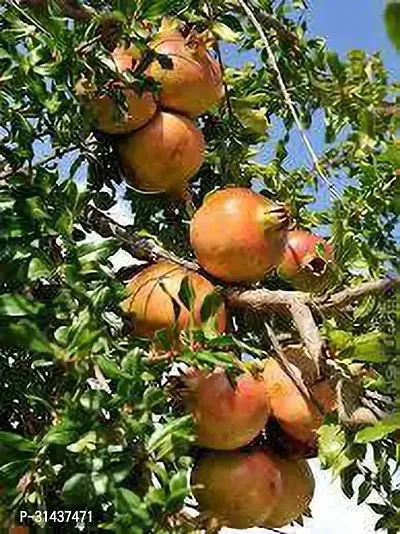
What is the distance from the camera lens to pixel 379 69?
1.34 metres

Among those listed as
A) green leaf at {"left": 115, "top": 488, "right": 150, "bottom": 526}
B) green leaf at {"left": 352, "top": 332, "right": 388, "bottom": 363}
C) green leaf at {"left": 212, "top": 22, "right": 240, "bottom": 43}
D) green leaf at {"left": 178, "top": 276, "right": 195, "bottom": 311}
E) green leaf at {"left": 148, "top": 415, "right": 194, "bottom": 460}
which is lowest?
green leaf at {"left": 115, "top": 488, "right": 150, "bottom": 526}

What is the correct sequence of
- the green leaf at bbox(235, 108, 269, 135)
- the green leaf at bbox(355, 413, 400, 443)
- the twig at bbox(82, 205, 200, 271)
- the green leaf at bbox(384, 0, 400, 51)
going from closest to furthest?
the green leaf at bbox(384, 0, 400, 51), the green leaf at bbox(355, 413, 400, 443), the twig at bbox(82, 205, 200, 271), the green leaf at bbox(235, 108, 269, 135)

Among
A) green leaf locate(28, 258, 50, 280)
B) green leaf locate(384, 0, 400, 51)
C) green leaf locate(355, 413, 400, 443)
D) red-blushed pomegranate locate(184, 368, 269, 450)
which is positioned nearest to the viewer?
green leaf locate(384, 0, 400, 51)

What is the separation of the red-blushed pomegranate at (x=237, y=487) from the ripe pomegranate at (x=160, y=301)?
5.2 inches

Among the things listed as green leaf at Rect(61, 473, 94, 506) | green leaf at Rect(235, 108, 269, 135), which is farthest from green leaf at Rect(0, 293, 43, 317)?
green leaf at Rect(235, 108, 269, 135)

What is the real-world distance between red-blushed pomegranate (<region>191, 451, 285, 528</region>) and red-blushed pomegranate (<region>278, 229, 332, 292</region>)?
225 millimetres

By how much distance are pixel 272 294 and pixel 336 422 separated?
208mm

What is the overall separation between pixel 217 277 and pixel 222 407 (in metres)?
0.16

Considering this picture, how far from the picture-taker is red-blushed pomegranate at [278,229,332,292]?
3.95 ft

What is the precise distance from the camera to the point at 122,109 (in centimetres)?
112

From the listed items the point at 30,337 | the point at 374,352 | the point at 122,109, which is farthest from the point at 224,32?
the point at 374,352

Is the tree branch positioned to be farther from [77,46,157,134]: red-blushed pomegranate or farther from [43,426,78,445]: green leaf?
[43,426,78,445]: green leaf

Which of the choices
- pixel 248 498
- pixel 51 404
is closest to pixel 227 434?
pixel 248 498

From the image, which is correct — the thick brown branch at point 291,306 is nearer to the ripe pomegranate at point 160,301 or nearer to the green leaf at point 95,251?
the ripe pomegranate at point 160,301
